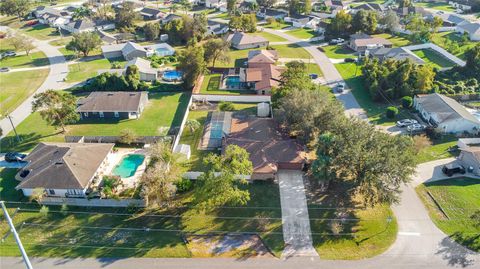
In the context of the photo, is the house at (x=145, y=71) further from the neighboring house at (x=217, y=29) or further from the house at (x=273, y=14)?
the house at (x=273, y=14)

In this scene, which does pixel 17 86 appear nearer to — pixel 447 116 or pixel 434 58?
pixel 447 116

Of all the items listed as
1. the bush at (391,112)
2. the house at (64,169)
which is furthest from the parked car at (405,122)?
the house at (64,169)

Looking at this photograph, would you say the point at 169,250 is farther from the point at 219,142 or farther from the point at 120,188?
the point at 219,142

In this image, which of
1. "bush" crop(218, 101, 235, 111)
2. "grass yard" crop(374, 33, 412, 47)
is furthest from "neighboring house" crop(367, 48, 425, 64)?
"bush" crop(218, 101, 235, 111)

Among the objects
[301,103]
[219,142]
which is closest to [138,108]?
[219,142]

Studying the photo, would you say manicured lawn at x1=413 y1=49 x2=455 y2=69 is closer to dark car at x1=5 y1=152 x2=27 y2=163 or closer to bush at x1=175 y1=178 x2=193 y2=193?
bush at x1=175 y1=178 x2=193 y2=193

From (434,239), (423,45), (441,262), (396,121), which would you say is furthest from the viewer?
(423,45)
